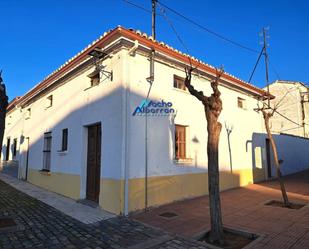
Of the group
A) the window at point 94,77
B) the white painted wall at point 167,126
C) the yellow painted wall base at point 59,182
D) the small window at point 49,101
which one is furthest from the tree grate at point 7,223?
the small window at point 49,101

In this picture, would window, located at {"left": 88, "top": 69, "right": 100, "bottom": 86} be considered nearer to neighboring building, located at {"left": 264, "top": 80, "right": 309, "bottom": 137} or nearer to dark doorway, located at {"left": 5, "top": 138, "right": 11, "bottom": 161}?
dark doorway, located at {"left": 5, "top": 138, "right": 11, "bottom": 161}

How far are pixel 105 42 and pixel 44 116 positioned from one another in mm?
6016

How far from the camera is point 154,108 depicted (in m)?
7.35

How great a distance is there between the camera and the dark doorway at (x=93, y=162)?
7.59 meters

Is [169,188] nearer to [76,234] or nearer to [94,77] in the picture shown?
[76,234]

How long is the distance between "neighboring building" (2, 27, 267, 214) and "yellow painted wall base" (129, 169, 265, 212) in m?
0.03

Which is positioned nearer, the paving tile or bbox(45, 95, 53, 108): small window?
the paving tile

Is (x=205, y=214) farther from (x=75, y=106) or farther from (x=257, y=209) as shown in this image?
(x=75, y=106)

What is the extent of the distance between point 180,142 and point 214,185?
145 inches

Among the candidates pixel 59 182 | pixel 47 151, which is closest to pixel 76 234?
pixel 59 182

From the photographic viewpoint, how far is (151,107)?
7262 millimetres

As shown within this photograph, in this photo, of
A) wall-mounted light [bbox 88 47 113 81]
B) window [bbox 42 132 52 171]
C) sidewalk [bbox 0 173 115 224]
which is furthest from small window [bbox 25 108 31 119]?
wall-mounted light [bbox 88 47 113 81]

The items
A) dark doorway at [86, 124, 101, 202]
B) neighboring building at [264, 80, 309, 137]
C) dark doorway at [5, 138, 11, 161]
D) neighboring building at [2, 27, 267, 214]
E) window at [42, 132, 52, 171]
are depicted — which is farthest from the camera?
neighboring building at [264, 80, 309, 137]

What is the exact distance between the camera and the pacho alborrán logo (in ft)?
22.8
